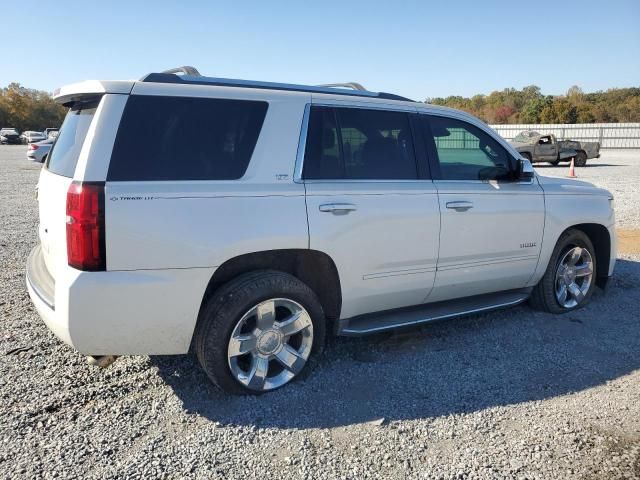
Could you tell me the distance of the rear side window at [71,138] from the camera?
315 centimetres

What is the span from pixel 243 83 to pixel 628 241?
7127mm

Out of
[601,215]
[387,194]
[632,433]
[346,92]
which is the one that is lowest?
[632,433]

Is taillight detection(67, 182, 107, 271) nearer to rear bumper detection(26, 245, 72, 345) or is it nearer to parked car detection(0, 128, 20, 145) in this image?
rear bumper detection(26, 245, 72, 345)

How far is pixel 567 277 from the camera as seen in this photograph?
5086mm

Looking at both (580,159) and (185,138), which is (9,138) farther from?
(185,138)

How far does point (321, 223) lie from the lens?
3428mm

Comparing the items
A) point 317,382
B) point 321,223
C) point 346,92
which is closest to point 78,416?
point 317,382

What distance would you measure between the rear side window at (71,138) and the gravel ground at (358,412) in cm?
146

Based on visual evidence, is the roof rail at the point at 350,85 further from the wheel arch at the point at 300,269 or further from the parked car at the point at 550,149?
the parked car at the point at 550,149

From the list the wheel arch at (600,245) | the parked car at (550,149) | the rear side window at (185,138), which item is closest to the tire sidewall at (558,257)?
the wheel arch at (600,245)

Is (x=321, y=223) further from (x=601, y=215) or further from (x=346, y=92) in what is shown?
(x=601, y=215)

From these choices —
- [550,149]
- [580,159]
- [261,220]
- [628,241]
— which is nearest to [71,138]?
[261,220]

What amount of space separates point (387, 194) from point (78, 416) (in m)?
2.48

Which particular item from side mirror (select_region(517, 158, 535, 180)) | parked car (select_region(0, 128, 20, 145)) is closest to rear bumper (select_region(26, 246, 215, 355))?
side mirror (select_region(517, 158, 535, 180))
